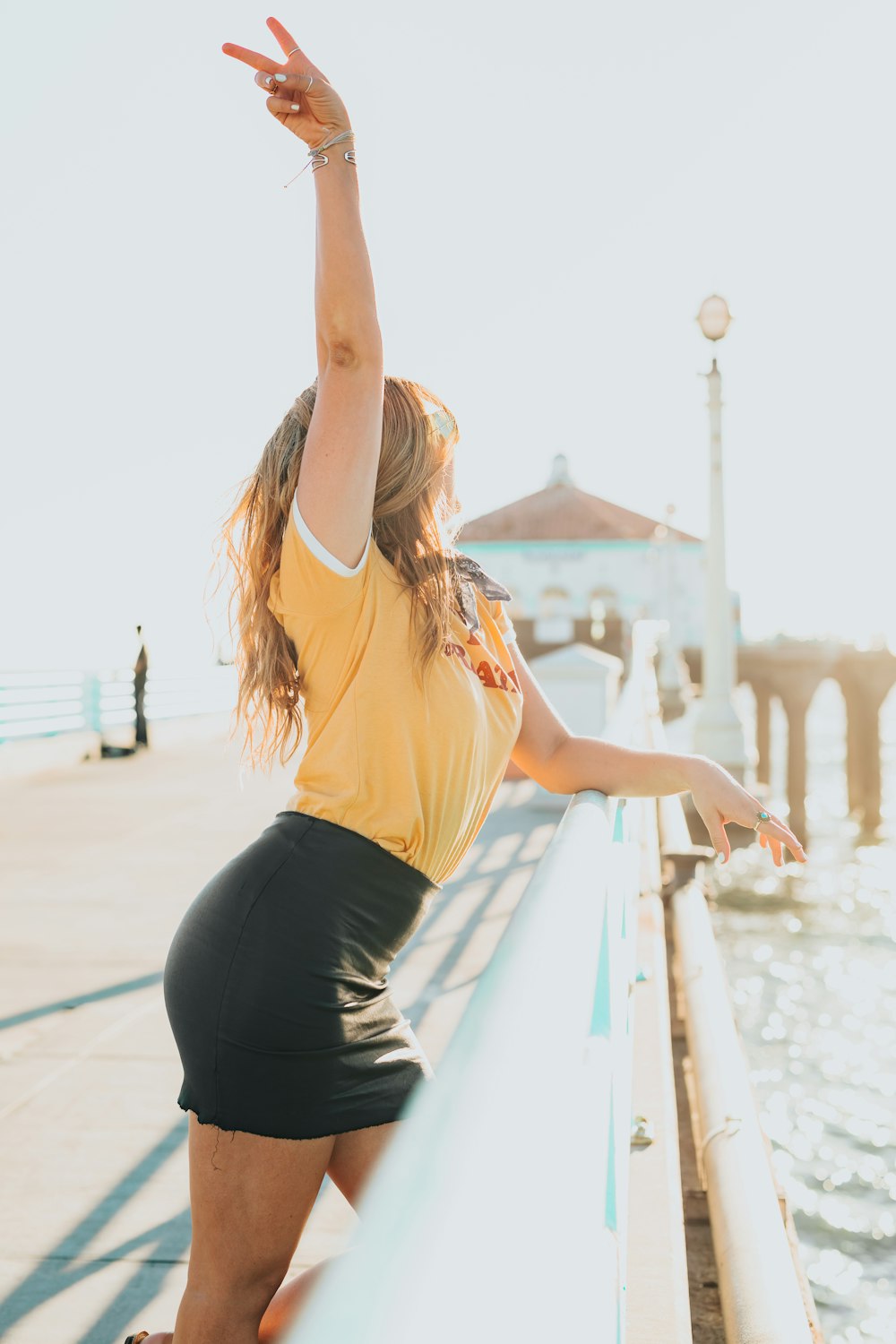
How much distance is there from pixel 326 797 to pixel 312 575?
0.29 meters

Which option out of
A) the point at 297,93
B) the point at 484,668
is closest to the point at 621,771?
the point at 484,668

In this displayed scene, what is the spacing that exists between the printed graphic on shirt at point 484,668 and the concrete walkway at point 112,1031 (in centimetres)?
51

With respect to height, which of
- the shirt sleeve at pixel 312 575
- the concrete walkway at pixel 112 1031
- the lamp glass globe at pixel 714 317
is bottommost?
the concrete walkway at pixel 112 1031

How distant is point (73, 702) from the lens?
1445 centimetres

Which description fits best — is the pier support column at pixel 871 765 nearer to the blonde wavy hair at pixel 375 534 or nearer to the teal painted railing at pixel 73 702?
the teal painted railing at pixel 73 702

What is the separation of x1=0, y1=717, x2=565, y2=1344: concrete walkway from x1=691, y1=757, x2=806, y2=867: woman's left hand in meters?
0.82

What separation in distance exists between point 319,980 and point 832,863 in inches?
1079

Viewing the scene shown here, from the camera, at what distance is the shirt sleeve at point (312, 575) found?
147 centimetres

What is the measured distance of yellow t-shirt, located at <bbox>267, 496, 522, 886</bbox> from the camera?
1.51 meters

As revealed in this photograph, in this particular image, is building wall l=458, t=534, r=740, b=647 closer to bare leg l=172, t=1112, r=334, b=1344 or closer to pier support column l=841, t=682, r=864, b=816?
pier support column l=841, t=682, r=864, b=816

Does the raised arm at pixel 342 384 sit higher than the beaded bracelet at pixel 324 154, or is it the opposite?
the beaded bracelet at pixel 324 154

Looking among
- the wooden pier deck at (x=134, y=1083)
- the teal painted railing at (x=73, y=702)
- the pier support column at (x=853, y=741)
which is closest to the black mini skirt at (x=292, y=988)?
the wooden pier deck at (x=134, y=1083)

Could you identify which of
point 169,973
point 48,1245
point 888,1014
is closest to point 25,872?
point 48,1245

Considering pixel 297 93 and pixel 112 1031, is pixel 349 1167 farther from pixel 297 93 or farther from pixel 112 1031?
pixel 112 1031
